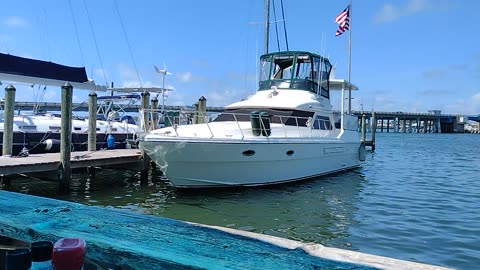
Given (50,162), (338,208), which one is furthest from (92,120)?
(338,208)

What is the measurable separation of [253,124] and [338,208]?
10.4ft

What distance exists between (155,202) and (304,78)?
24.7ft

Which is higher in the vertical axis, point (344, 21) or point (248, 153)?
point (344, 21)

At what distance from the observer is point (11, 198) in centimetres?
394

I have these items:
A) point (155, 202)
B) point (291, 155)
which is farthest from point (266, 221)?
point (291, 155)

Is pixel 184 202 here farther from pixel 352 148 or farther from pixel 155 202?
pixel 352 148

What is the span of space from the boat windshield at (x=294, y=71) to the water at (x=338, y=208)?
11.6ft

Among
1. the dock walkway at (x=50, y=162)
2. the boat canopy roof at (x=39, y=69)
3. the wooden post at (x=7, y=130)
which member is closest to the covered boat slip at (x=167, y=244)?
the dock walkway at (x=50, y=162)

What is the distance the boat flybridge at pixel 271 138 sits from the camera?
34.6ft

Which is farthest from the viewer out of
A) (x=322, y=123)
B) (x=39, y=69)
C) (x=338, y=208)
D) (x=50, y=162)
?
(x=39, y=69)

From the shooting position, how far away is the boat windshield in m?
15.2

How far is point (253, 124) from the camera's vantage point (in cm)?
1143

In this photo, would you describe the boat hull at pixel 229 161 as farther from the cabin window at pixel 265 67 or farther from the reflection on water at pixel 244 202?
the cabin window at pixel 265 67

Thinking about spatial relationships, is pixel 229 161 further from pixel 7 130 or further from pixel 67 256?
pixel 67 256
